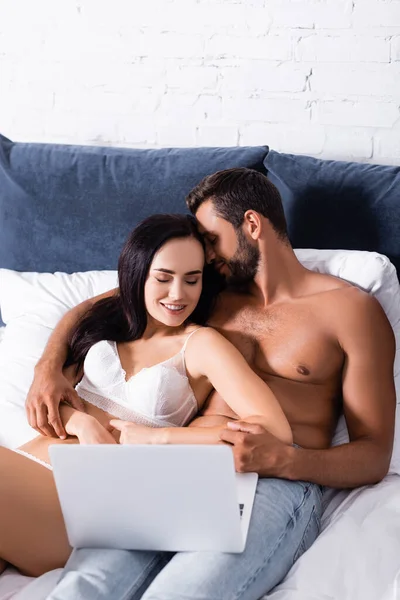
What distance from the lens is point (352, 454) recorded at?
1.87m

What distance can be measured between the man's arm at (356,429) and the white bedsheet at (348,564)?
80mm

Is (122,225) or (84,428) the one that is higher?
(122,225)

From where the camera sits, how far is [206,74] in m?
2.63

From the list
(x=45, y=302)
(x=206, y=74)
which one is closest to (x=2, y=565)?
(x=45, y=302)

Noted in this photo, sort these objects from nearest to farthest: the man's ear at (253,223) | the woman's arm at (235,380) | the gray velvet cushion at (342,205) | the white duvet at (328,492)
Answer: the white duvet at (328,492)
the woman's arm at (235,380)
the man's ear at (253,223)
the gray velvet cushion at (342,205)

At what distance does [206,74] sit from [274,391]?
1101mm

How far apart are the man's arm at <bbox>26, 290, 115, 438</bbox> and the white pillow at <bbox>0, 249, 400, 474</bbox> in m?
0.12

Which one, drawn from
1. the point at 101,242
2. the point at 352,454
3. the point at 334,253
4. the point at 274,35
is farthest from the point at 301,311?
the point at 274,35

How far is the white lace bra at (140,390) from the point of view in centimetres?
195

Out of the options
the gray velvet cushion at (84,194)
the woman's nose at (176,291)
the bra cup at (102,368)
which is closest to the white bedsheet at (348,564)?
the bra cup at (102,368)

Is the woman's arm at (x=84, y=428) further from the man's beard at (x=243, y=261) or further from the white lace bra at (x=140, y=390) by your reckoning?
the man's beard at (x=243, y=261)

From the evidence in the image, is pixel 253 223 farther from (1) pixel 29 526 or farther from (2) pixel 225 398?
(1) pixel 29 526

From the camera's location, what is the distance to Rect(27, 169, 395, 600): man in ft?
5.17

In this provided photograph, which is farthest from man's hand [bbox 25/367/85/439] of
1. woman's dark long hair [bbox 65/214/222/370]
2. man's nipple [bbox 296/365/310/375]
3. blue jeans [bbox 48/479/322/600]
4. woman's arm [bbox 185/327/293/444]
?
man's nipple [bbox 296/365/310/375]
